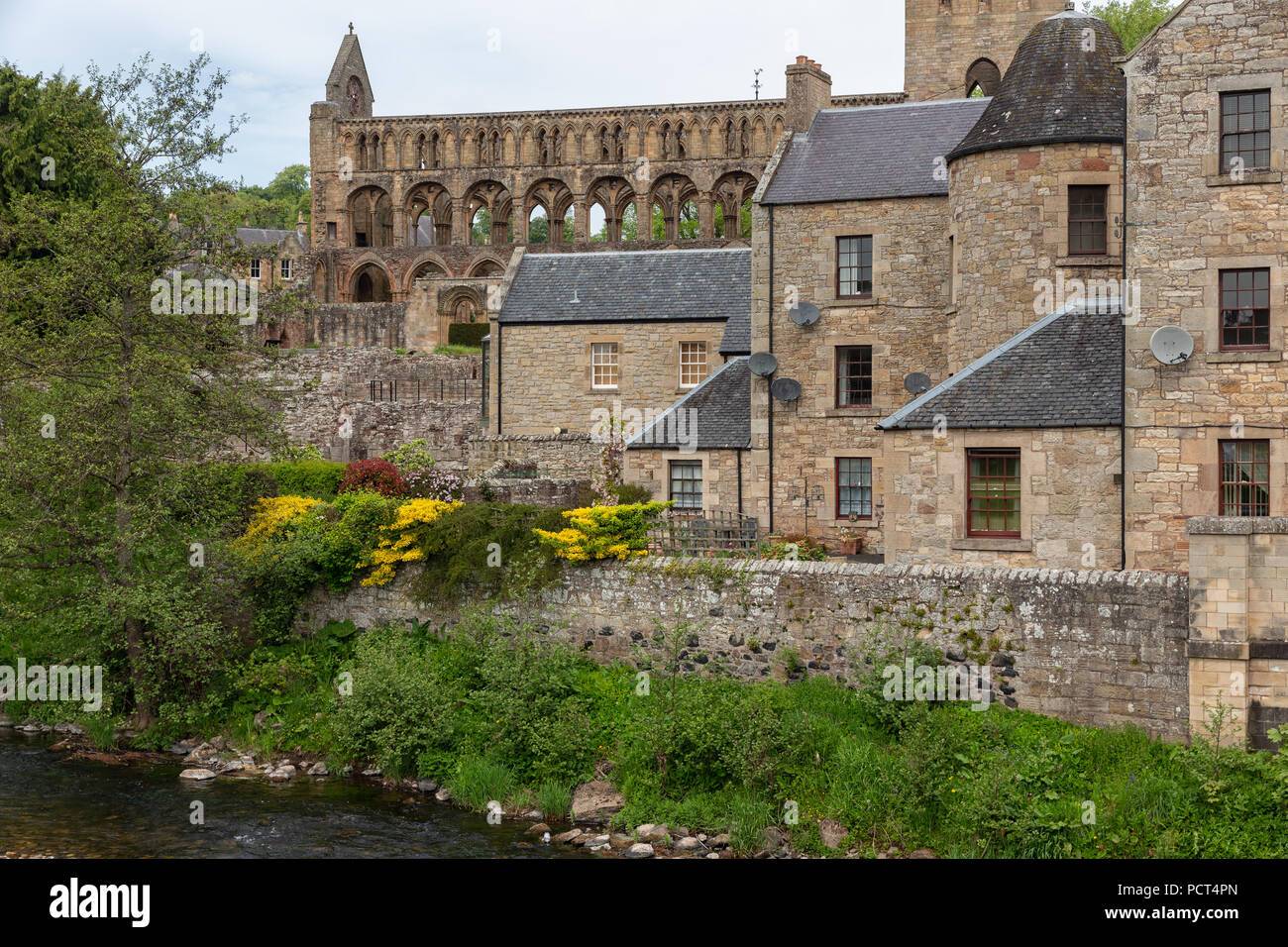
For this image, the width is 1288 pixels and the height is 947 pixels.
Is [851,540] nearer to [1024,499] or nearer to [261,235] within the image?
[1024,499]

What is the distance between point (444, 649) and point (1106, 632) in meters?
10.9

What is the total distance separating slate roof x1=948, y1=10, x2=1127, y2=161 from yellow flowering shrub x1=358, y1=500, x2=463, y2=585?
1167 centimetres

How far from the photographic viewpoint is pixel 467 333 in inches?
1991

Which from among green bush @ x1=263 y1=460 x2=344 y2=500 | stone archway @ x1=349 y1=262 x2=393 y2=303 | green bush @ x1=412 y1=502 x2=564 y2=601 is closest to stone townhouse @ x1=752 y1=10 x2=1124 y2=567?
green bush @ x1=412 y1=502 x2=564 y2=601

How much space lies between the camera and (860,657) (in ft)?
60.7

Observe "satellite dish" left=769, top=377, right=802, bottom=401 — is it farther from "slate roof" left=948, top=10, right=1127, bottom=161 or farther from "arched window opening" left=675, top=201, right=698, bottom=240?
"arched window opening" left=675, top=201, right=698, bottom=240

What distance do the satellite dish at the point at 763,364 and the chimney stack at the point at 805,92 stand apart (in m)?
6.34

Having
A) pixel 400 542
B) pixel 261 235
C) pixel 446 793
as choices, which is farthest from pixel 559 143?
pixel 446 793

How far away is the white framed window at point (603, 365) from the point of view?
33.2 metres

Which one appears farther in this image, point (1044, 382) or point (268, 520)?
point (268, 520)

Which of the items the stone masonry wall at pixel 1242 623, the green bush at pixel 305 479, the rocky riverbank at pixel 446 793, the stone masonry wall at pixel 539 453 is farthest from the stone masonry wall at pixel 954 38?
the rocky riverbank at pixel 446 793

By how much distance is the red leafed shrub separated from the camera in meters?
28.7

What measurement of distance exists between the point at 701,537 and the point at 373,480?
31.8 ft
